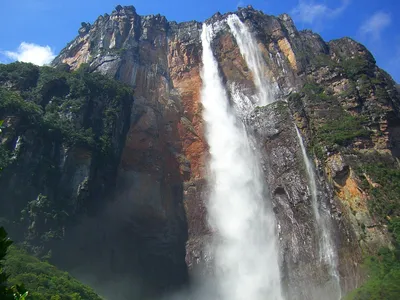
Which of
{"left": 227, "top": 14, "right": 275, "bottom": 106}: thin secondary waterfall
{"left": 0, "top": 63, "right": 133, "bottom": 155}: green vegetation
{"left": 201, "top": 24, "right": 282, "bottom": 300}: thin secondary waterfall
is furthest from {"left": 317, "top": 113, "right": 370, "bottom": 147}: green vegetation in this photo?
{"left": 0, "top": 63, "right": 133, "bottom": 155}: green vegetation

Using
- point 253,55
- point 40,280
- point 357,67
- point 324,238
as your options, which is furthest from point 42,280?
point 253,55

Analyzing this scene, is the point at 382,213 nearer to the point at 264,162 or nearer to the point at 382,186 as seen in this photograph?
the point at 382,186

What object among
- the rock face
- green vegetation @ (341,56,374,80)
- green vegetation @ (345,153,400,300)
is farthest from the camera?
green vegetation @ (341,56,374,80)

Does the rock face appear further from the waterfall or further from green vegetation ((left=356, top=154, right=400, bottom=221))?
the waterfall

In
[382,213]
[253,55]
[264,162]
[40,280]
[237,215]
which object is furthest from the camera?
[253,55]

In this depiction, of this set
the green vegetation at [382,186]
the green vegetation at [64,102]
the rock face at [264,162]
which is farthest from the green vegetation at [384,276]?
the green vegetation at [64,102]

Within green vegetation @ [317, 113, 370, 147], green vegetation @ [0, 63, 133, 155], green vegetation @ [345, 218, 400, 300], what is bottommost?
green vegetation @ [345, 218, 400, 300]

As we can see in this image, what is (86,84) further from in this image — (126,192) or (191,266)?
(191,266)

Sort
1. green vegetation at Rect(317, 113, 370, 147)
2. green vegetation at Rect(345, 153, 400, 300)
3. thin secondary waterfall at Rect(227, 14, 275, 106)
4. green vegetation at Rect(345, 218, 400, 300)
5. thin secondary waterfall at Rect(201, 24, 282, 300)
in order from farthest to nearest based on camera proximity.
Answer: thin secondary waterfall at Rect(227, 14, 275, 106)
green vegetation at Rect(317, 113, 370, 147)
thin secondary waterfall at Rect(201, 24, 282, 300)
green vegetation at Rect(345, 153, 400, 300)
green vegetation at Rect(345, 218, 400, 300)
